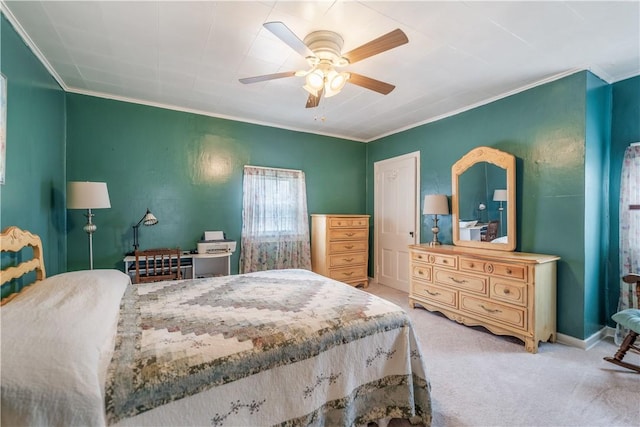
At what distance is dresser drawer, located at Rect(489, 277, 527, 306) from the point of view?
8.52ft

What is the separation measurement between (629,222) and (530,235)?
0.80 meters

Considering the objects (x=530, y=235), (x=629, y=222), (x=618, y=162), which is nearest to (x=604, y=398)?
(x=530, y=235)

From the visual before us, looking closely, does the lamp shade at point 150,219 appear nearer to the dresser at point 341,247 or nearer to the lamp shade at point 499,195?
the dresser at point 341,247

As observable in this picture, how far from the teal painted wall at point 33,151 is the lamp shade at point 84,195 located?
0.17 m

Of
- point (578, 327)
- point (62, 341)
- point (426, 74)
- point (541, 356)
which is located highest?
point (426, 74)

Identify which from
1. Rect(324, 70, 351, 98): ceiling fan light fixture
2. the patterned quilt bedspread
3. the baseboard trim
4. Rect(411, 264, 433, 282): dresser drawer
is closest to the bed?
the patterned quilt bedspread

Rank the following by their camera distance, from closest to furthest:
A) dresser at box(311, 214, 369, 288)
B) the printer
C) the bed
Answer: the bed, the printer, dresser at box(311, 214, 369, 288)

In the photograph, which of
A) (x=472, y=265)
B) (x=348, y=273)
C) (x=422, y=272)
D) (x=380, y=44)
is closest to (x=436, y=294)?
(x=422, y=272)

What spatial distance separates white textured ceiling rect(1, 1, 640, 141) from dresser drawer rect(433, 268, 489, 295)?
2.05 metres

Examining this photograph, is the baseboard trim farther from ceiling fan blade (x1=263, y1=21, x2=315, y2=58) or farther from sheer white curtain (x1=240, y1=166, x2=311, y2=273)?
ceiling fan blade (x1=263, y1=21, x2=315, y2=58)

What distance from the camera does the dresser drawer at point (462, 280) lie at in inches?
114

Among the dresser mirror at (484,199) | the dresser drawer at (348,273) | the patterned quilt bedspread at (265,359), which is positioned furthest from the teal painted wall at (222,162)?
the patterned quilt bedspread at (265,359)

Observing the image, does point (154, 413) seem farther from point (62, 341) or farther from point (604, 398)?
point (604, 398)

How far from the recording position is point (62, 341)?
3.22ft
